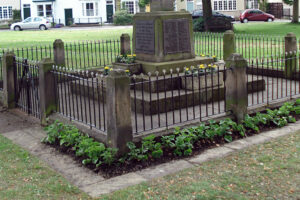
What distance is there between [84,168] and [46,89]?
2.74 meters

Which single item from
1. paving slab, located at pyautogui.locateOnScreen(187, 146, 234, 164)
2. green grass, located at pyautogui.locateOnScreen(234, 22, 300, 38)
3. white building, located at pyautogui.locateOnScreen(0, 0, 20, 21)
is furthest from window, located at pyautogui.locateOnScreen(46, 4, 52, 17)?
paving slab, located at pyautogui.locateOnScreen(187, 146, 234, 164)

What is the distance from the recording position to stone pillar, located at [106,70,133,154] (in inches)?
279

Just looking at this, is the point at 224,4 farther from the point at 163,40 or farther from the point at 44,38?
the point at 163,40

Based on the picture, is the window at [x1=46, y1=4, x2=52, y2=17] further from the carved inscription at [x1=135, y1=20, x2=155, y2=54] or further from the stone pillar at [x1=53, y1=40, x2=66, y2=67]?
the carved inscription at [x1=135, y1=20, x2=155, y2=54]

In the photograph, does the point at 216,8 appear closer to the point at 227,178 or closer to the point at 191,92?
the point at 191,92

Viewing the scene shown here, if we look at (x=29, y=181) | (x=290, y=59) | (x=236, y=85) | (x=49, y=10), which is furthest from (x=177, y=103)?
(x=49, y=10)

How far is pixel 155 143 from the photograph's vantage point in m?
7.59

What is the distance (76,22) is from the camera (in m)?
56.9

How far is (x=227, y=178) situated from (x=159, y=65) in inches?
186

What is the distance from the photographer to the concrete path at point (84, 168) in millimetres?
6387

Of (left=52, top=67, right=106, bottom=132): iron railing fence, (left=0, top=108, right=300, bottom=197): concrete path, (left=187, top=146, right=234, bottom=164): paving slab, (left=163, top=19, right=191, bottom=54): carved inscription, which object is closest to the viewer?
(left=0, top=108, right=300, bottom=197): concrete path

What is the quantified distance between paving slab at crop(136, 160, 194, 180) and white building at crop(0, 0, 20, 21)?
58778 mm

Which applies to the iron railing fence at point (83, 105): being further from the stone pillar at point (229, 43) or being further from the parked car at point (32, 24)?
the parked car at point (32, 24)

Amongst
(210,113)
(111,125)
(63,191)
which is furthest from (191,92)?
(63,191)
